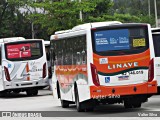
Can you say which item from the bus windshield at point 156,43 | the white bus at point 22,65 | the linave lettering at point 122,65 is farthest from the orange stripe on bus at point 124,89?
the white bus at point 22,65

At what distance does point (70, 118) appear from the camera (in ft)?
56.3

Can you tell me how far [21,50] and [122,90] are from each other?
14610mm

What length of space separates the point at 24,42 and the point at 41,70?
183cm

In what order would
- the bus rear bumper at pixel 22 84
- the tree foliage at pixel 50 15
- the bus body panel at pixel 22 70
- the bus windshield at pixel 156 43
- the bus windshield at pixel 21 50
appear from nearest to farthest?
the bus windshield at pixel 156 43 < the bus windshield at pixel 21 50 < the bus body panel at pixel 22 70 < the bus rear bumper at pixel 22 84 < the tree foliage at pixel 50 15

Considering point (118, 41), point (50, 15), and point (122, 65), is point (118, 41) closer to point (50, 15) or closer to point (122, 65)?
point (122, 65)

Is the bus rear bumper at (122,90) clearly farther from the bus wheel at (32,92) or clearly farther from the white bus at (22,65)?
the bus wheel at (32,92)

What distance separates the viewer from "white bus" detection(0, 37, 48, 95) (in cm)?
3152

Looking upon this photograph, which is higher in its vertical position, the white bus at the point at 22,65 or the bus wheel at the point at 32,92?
the white bus at the point at 22,65

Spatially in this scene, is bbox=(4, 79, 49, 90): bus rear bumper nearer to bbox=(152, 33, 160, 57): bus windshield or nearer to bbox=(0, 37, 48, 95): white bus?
bbox=(0, 37, 48, 95): white bus

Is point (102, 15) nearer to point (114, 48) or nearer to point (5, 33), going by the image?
point (5, 33)

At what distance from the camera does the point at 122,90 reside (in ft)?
57.7

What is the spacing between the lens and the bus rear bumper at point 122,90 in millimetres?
17484

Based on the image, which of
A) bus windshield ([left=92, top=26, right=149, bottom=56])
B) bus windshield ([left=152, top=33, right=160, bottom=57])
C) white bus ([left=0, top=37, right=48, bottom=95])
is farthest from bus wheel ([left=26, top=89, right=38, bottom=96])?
bus windshield ([left=92, top=26, right=149, bottom=56])

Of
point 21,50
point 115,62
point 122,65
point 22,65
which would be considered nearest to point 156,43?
point 122,65
